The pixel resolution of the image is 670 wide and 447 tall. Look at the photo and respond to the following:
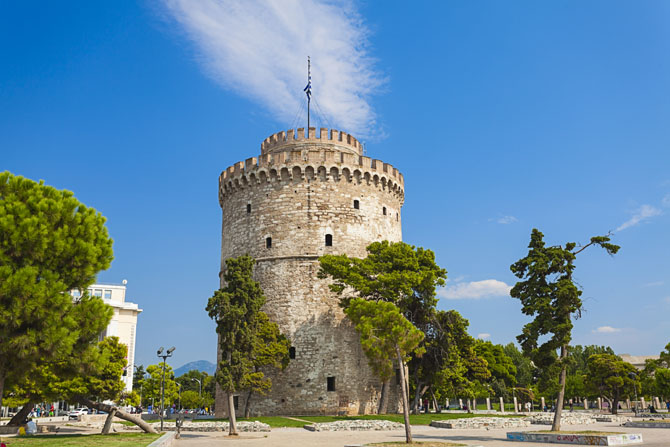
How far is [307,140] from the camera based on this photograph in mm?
34156

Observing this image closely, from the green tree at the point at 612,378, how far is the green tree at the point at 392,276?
2402 centimetres

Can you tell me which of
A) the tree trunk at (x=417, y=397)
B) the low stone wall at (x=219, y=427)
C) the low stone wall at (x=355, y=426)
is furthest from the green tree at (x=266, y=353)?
the tree trunk at (x=417, y=397)

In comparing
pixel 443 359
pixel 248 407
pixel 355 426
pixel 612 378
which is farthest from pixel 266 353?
pixel 612 378

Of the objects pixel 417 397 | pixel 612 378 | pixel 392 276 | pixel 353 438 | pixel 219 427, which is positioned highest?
pixel 392 276

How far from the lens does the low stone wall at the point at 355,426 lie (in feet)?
74.0

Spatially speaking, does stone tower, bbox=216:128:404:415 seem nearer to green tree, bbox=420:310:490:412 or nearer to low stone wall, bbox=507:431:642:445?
green tree, bbox=420:310:490:412

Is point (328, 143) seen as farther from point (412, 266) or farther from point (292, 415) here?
point (292, 415)

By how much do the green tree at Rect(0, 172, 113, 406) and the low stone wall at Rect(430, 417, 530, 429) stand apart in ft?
49.9

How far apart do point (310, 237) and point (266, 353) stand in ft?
23.4

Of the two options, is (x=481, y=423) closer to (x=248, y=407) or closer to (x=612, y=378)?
(x=248, y=407)

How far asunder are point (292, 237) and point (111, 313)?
53.2 feet

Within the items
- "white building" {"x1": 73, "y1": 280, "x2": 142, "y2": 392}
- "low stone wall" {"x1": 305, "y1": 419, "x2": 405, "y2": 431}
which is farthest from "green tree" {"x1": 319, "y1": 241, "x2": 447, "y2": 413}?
"white building" {"x1": 73, "y1": 280, "x2": 142, "y2": 392}

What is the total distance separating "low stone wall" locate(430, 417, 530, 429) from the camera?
23.1m

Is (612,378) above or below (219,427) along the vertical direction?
above
